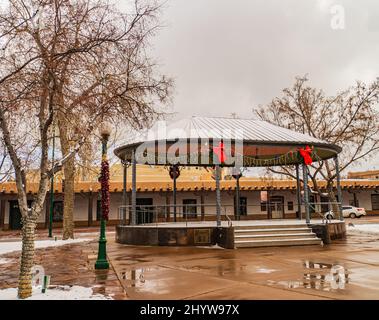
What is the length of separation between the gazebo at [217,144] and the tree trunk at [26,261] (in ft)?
19.5

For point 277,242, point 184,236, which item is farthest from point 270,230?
point 184,236

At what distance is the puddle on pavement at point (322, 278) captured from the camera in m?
6.58

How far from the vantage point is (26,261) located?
641cm

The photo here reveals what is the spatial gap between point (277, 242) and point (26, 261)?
958 cm

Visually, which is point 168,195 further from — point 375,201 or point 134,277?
point 375,201

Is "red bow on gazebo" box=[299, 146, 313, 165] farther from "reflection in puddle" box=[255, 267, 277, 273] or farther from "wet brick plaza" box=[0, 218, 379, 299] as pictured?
"reflection in puddle" box=[255, 267, 277, 273]

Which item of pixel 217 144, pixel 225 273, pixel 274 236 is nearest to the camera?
pixel 225 273

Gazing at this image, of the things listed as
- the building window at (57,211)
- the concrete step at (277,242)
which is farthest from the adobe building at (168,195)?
the concrete step at (277,242)

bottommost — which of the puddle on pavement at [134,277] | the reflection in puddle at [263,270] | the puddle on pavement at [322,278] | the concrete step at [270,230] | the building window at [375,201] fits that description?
the puddle on pavement at [134,277]

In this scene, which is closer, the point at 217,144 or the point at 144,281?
the point at 144,281

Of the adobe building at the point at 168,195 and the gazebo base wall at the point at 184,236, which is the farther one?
the adobe building at the point at 168,195

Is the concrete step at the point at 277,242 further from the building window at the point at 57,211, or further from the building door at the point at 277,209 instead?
the building window at the point at 57,211

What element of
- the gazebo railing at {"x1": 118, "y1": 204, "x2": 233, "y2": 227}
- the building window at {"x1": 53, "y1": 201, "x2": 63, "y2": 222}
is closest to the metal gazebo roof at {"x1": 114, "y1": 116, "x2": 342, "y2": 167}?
the gazebo railing at {"x1": 118, "y1": 204, "x2": 233, "y2": 227}

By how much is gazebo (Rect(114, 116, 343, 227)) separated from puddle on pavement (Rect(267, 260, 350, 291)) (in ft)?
18.0
